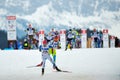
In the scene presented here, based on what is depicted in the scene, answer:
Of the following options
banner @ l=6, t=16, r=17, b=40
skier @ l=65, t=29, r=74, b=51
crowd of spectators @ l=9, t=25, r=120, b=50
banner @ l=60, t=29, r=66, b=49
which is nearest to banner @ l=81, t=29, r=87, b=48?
crowd of spectators @ l=9, t=25, r=120, b=50

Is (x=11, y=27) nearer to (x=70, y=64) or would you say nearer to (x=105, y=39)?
(x=70, y=64)

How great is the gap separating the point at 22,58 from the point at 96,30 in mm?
1064

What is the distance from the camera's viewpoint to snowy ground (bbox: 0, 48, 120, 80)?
13.8 ft

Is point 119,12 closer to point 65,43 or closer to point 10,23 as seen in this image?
point 65,43

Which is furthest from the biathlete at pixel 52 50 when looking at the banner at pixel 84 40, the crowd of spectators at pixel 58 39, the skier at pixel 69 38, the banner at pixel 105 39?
the banner at pixel 105 39

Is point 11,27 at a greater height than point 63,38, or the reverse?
point 11,27

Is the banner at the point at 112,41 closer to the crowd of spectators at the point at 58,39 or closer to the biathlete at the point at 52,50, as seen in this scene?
the crowd of spectators at the point at 58,39

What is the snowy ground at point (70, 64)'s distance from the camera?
13.8 feet

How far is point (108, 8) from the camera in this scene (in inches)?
172

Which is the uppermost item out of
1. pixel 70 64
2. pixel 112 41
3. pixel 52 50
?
pixel 112 41

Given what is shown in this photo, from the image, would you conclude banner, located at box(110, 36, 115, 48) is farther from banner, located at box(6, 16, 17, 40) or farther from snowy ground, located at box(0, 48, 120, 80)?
banner, located at box(6, 16, 17, 40)

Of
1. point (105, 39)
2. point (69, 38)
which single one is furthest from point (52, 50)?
point (105, 39)

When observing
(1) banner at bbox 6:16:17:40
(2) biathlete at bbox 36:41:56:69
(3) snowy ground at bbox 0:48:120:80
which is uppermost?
(1) banner at bbox 6:16:17:40

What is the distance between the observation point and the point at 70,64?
14.0 feet
